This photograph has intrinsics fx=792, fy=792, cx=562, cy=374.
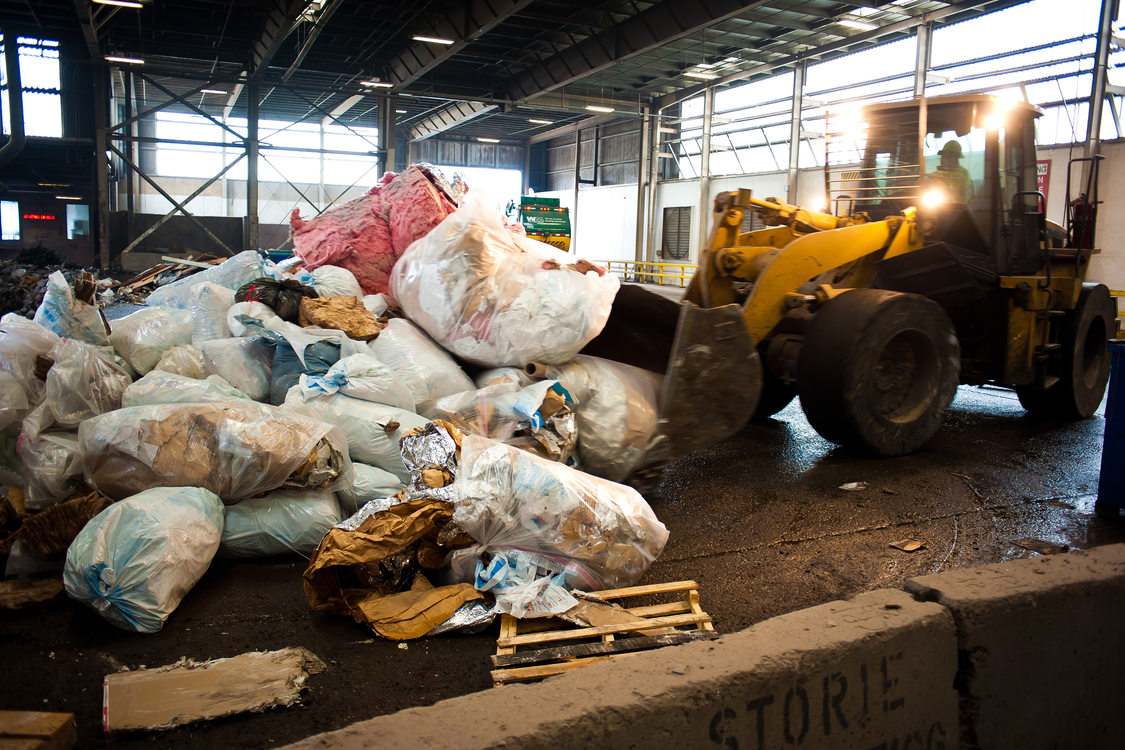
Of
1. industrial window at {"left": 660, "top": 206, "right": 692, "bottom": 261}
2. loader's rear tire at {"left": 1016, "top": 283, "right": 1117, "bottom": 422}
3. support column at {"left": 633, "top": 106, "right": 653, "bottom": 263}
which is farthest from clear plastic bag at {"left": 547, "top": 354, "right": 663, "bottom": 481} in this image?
support column at {"left": 633, "top": 106, "right": 653, "bottom": 263}

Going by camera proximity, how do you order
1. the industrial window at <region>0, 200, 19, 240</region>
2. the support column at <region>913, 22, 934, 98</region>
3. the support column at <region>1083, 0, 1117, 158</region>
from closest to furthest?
the support column at <region>1083, 0, 1117, 158</region>
the support column at <region>913, 22, 934, 98</region>
the industrial window at <region>0, 200, 19, 240</region>

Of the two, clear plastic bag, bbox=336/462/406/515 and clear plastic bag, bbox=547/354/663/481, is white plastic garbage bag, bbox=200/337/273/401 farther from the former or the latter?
clear plastic bag, bbox=547/354/663/481

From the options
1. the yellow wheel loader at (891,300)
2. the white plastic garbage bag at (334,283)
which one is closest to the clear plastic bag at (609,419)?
the yellow wheel loader at (891,300)

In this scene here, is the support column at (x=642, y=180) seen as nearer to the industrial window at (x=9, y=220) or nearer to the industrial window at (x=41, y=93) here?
the industrial window at (x=41, y=93)

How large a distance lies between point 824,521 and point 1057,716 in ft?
5.43

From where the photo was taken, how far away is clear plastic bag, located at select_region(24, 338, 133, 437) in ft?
11.4

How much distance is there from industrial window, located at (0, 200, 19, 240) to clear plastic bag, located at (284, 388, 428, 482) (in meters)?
25.2

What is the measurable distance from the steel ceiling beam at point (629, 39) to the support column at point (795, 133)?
194 inches

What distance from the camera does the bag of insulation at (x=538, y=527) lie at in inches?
113

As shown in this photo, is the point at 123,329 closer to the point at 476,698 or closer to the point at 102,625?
the point at 102,625

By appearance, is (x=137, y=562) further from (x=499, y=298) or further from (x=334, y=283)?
(x=334, y=283)

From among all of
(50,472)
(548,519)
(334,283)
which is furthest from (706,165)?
(50,472)

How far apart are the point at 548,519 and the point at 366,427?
1179 millimetres

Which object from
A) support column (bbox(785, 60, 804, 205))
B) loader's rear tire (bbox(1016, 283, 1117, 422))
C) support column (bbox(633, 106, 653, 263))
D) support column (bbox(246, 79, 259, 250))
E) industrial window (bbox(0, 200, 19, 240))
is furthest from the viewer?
support column (bbox(633, 106, 653, 263))
